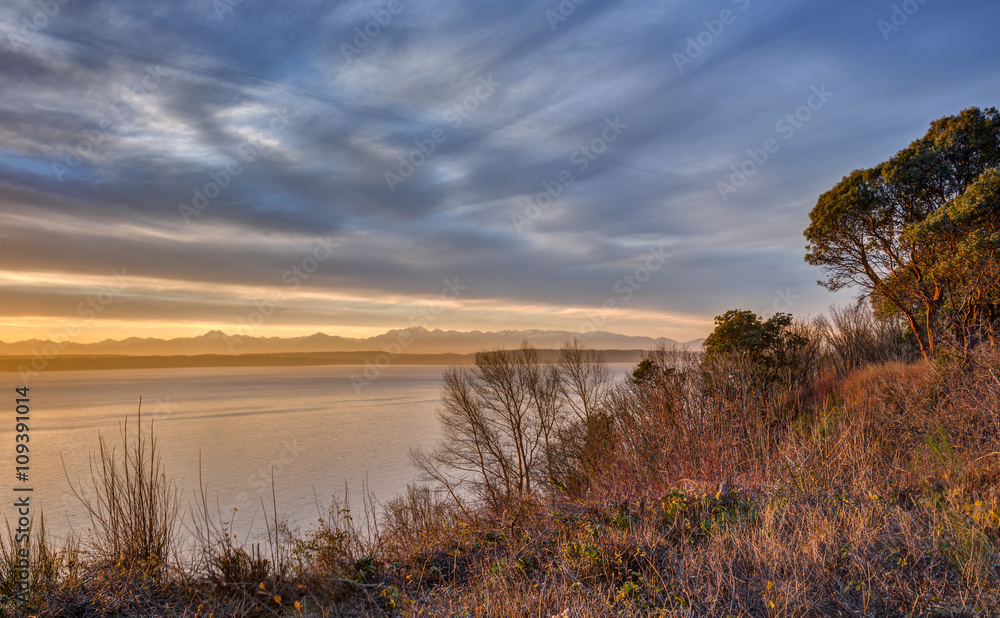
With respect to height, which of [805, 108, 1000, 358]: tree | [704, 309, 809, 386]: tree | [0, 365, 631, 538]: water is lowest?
[0, 365, 631, 538]: water

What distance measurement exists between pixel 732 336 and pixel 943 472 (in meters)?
16.5

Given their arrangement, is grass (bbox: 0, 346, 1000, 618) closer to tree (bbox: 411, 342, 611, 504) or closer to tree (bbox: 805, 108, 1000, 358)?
tree (bbox: 805, 108, 1000, 358)

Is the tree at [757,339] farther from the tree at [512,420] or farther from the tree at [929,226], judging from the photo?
the tree at [512,420]

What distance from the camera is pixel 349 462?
116 ft

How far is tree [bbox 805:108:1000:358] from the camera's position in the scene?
15969mm

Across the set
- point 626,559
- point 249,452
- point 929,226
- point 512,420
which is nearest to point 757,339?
point 929,226

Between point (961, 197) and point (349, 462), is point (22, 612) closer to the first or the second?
point (961, 197)

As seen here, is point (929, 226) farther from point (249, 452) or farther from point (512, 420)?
point (249, 452)

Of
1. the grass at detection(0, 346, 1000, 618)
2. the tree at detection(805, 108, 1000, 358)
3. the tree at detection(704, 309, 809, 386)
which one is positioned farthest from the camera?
the tree at detection(704, 309, 809, 386)

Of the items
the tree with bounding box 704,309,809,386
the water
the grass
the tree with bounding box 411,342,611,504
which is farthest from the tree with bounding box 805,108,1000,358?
the water

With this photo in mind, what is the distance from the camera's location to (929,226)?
16.6 meters

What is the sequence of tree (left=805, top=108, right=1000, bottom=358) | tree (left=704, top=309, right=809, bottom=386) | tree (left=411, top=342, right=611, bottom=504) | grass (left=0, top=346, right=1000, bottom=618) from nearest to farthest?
grass (left=0, top=346, right=1000, bottom=618) < tree (left=805, top=108, right=1000, bottom=358) < tree (left=704, top=309, right=809, bottom=386) < tree (left=411, top=342, right=611, bottom=504)

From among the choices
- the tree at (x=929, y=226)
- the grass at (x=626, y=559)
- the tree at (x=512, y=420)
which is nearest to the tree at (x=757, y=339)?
the tree at (x=929, y=226)

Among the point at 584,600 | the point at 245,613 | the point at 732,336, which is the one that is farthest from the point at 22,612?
the point at 732,336
